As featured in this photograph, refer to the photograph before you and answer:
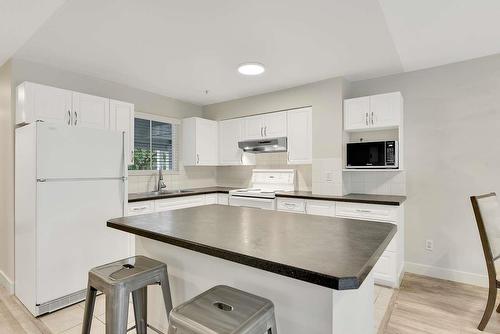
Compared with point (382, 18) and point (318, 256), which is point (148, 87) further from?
point (318, 256)

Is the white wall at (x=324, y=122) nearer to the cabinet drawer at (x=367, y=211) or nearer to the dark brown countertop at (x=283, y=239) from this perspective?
the cabinet drawer at (x=367, y=211)

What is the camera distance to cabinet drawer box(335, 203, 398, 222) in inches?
110

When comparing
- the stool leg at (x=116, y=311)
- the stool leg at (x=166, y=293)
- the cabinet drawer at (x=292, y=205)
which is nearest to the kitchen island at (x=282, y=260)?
the stool leg at (x=166, y=293)

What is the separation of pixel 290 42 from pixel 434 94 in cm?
190

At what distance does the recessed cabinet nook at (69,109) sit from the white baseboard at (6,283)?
5.33ft

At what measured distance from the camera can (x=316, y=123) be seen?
3.64 m

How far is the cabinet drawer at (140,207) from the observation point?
3180 mm

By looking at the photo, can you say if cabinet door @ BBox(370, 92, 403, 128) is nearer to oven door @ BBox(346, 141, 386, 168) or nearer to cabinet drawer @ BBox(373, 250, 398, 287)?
oven door @ BBox(346, 141, 386, 168)

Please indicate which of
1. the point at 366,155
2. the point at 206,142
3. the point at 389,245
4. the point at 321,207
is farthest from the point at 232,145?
the point at 389,245

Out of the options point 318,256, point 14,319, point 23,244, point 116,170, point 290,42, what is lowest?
point 14,319

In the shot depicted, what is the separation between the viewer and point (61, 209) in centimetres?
242

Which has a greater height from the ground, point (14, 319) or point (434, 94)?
point (434, 94)

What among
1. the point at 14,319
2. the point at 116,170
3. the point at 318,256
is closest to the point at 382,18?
the point at 318,256

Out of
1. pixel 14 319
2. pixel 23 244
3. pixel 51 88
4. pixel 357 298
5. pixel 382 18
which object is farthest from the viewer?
pixel 51 88
